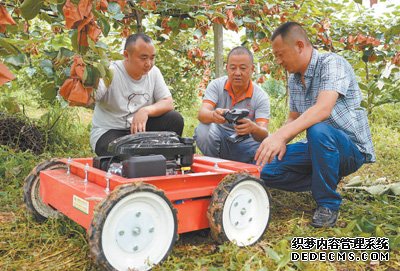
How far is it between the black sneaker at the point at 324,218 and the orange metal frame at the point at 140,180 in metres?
0.44

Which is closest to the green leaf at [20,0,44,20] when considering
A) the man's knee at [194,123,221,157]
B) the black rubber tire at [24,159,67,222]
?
the black rubber tire at [24,159,67,222]

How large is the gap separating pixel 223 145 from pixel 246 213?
3.47 feet

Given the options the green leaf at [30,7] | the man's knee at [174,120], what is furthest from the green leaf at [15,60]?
the man's knee at [174,120]

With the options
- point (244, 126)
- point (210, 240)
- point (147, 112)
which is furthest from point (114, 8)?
point (210, 240)

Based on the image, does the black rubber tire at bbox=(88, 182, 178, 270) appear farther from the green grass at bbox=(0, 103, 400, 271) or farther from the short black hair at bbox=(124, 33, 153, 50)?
the short black hair at bbox=(124, 33, 153, 50)

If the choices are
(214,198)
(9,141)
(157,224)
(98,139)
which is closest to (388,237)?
(214,198)

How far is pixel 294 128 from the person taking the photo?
6.74ft

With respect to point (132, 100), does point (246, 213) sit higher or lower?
lower

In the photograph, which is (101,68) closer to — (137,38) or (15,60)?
(15,60)

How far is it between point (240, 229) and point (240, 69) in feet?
4.07

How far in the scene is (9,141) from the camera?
11.2ft

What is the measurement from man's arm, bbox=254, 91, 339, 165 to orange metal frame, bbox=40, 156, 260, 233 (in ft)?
0.31

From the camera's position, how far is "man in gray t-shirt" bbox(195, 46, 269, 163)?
9.16 feet

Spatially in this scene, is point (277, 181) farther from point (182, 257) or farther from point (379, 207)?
point (182, 257)
